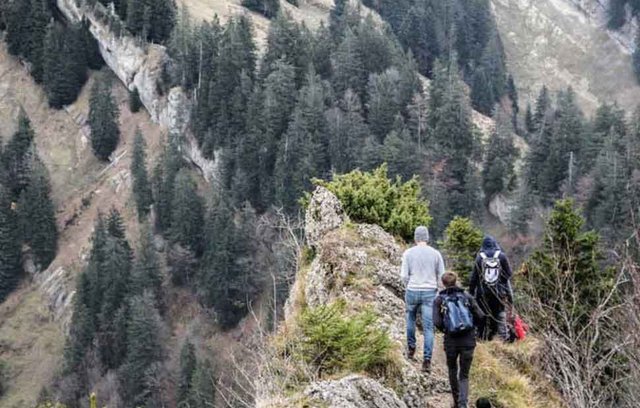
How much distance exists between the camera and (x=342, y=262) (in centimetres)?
1573

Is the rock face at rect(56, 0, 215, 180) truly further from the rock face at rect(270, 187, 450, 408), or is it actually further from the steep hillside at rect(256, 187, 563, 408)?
the steep hillside at rect(256, 187, 563, 408)

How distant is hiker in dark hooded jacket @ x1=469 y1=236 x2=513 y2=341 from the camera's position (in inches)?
537

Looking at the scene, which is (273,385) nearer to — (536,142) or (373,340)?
(373,340)

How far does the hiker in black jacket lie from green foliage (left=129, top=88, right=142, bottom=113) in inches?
3646

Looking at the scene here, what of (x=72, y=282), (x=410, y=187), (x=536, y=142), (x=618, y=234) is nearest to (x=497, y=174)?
(x=536, y=142)

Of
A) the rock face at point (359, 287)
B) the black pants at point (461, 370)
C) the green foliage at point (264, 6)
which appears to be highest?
the black pants at point (461, 370)

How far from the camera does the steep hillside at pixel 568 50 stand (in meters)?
139

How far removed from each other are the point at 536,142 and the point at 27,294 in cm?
6010

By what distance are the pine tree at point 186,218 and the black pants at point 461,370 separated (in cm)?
7498

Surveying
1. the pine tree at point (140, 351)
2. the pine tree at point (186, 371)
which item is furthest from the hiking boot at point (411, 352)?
the pine tree at point (140, 351)

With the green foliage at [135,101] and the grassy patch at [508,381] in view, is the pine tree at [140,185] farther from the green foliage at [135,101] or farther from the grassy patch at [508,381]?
the grassy patch at [508,381]

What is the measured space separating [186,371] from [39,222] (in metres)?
31.0

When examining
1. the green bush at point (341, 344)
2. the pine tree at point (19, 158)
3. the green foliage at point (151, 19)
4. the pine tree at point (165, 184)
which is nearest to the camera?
the green bush at point (341, 344)

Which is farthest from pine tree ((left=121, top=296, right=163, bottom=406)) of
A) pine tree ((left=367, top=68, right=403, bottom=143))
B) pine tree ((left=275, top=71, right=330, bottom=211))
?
pine tree ((left=367, top=68, right=403, bottom=143))
